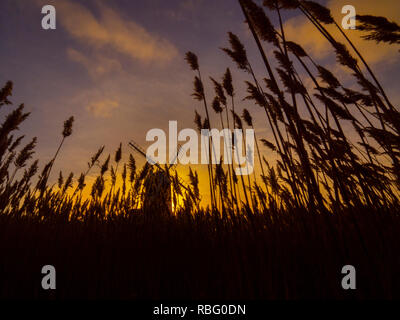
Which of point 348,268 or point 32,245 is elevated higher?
point 32,245

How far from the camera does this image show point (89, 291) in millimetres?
1310

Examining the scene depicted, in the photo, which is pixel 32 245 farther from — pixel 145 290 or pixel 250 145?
pixel 250 145

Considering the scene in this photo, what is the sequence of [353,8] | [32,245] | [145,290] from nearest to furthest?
[145,290]
[32,245]
[353,8]

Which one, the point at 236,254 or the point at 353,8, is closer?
the point at 236,254

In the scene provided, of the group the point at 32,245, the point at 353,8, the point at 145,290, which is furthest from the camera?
the point at 353,8

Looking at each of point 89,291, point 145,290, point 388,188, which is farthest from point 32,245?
point 388,188

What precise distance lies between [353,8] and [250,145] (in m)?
2.38

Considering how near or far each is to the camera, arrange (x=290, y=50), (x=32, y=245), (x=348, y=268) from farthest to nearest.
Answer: (x=290, y=50) → (x=32, y=245) → (x=348, y=268)

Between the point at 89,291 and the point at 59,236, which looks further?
the point at 59,236
